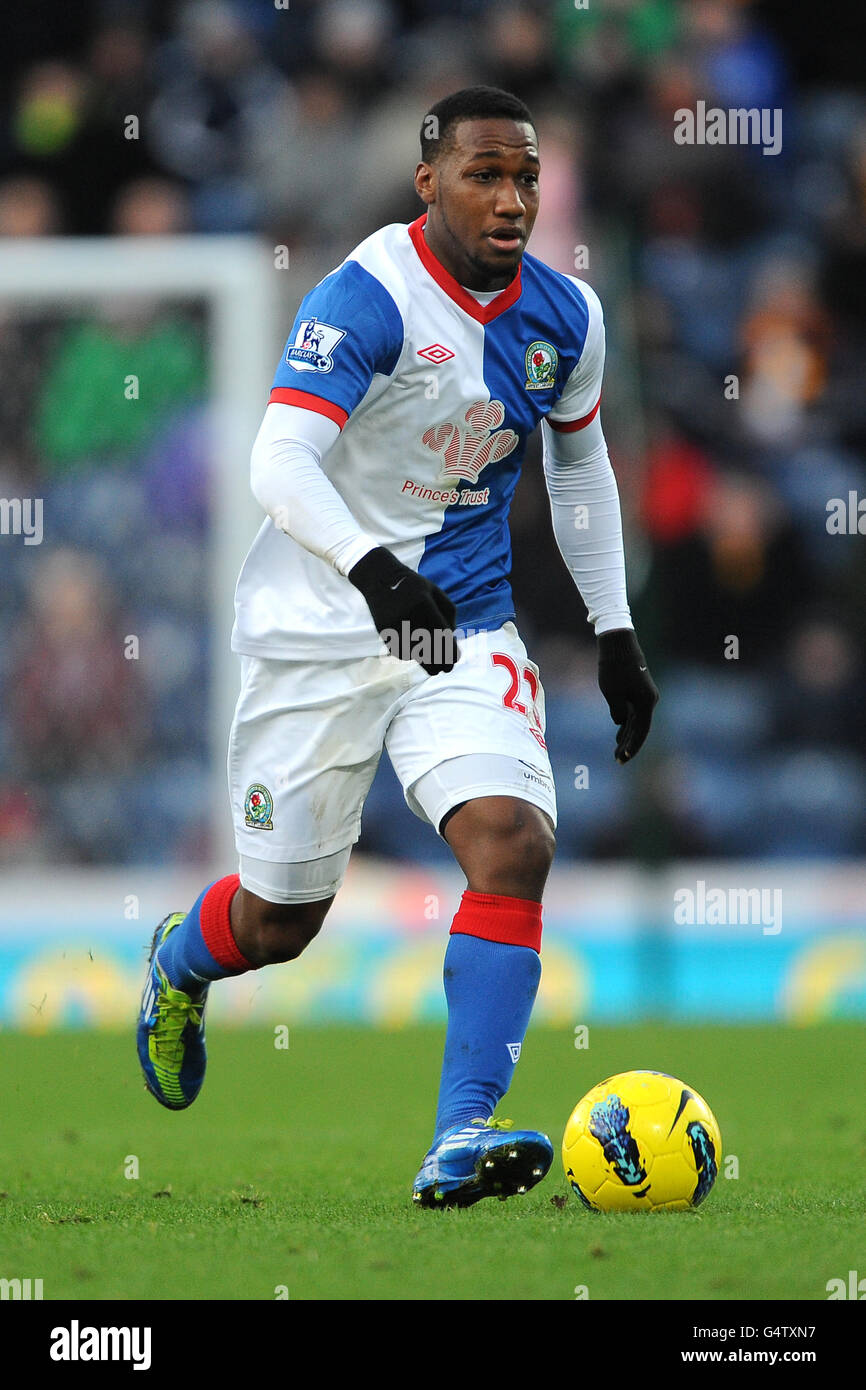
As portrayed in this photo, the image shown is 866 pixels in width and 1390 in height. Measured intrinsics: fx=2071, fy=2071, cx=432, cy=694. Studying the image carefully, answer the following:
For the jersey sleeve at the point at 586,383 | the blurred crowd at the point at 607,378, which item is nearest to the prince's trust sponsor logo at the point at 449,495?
the jersey sleeve at the point at 586,383

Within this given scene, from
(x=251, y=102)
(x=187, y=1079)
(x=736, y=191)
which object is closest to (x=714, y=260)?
(x=736, y=191)

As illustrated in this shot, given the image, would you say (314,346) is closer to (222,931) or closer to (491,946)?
(491,946)

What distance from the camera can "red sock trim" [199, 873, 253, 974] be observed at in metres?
5.02

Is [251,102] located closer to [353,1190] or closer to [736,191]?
[736,191]

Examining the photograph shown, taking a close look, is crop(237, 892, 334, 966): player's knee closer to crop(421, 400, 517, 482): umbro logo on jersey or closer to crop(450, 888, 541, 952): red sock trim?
crop(450, 888, 541, 952): red sock trim

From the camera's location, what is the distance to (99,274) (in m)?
9.78

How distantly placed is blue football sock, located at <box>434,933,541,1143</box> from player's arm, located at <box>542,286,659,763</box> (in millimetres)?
759

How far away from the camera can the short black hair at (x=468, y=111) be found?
4.51 meters

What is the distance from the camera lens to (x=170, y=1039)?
531cm

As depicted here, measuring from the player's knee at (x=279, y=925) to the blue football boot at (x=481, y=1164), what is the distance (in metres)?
0.78

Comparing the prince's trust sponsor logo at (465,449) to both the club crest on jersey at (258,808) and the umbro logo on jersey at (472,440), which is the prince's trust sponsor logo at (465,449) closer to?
the umbro logo on jersey at (472,440)

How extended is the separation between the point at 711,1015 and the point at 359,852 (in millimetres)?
1852

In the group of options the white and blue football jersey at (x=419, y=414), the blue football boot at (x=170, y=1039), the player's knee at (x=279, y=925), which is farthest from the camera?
A: the blue football boot at (x=170, y=1039)

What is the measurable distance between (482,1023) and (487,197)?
1774 millimetres
